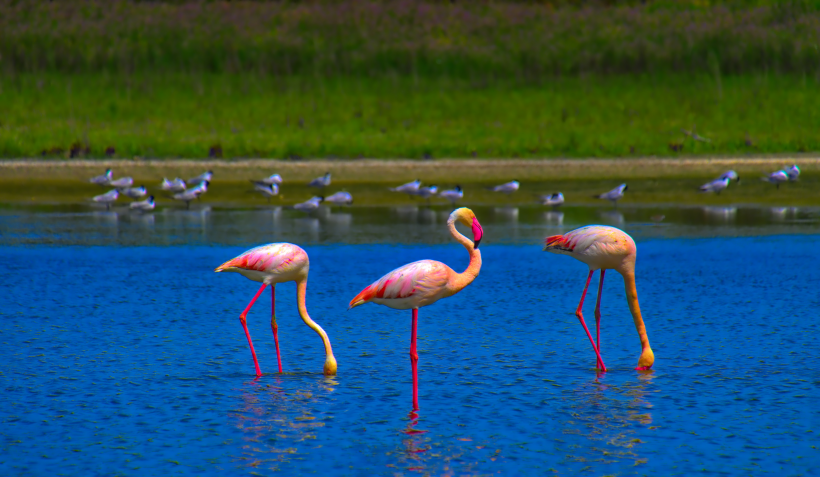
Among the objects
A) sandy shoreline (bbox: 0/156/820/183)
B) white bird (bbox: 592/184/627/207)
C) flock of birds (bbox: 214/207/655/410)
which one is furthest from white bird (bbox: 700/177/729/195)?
flock of birds (bbox: 214/207/655/410)

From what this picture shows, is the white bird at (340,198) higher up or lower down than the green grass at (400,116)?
lower down

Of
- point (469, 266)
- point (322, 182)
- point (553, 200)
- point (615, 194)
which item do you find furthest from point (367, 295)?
point (322, 182)

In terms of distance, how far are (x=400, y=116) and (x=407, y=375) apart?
19.9m

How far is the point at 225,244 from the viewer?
635 inches

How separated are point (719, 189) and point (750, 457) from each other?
15.8 m

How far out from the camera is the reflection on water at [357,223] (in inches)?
667

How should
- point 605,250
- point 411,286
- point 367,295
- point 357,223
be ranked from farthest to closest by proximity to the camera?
1. point 357,223
2. point 605,250
3. point 367,295
4. point 411,286

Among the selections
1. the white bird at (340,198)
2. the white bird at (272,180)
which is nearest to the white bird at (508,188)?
the white bird at (340,198)

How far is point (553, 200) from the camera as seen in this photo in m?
20.3

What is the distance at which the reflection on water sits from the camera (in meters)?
16.9

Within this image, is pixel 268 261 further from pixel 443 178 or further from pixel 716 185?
pixel 443 178

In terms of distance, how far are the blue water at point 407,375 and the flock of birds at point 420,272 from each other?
34 cm

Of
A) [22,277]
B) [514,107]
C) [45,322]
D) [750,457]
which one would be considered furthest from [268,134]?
[750,457]

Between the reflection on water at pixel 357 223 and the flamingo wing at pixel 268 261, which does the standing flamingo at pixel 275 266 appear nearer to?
the flamingo wing at pixel 268 261
